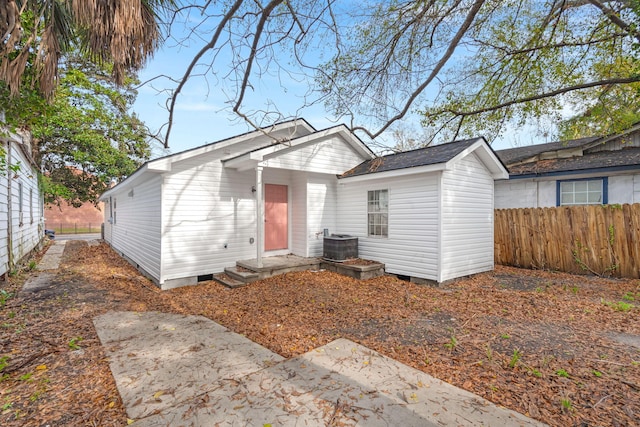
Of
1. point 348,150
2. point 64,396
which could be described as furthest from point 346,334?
point 348,150

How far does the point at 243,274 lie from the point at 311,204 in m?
2.84

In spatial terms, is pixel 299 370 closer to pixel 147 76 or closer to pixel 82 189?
pixel 147 76

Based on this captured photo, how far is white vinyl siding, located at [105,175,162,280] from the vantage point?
7371mm

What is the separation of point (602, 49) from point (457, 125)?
10.8 ft

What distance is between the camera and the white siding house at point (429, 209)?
Answer: 6910 mm

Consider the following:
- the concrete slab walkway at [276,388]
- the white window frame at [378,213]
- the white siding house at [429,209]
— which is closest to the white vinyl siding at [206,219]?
the white siding house at [429,209]

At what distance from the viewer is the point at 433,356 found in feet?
11.5

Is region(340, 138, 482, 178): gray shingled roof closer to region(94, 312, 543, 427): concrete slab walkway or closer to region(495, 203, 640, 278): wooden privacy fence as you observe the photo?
region(495, 203, 640, 278): wooden privacy fence

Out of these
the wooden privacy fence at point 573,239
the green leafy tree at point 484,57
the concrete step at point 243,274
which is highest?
the green leafy tree at point 484,57

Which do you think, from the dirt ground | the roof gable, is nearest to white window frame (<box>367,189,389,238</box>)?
the dirt ground

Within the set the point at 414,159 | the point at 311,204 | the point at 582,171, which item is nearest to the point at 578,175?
the point at 582,171

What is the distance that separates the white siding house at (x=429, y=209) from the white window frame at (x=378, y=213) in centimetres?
3

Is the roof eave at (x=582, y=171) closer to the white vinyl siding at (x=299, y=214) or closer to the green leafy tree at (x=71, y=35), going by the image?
the white vinyl siding at (x=299, y=214)

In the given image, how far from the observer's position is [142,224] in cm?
872
